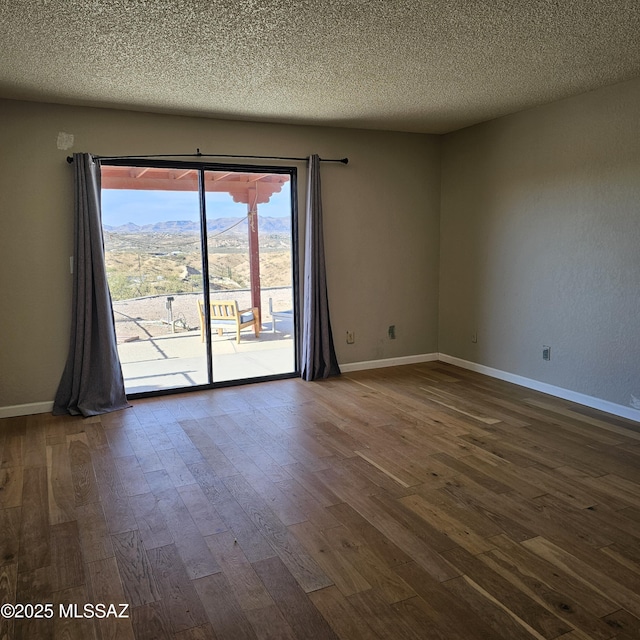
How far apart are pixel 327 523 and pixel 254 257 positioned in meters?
3.11

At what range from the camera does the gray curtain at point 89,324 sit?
4.30m

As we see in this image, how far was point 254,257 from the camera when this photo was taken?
17.1 feet

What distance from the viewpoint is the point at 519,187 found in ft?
16.0

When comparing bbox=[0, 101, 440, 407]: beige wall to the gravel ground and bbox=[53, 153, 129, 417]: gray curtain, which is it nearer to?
bbox=[53, 153, 129, 417]: gray curtain

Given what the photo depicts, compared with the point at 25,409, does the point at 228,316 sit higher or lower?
higher

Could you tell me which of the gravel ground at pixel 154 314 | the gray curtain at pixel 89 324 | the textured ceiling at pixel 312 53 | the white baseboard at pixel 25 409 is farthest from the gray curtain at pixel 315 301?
the white baseboard at pixel 25 409

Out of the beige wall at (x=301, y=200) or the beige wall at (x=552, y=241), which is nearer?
the beige wall at (x=552, y=241)

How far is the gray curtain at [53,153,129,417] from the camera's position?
4.30m

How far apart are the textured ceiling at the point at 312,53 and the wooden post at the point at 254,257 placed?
0.94m

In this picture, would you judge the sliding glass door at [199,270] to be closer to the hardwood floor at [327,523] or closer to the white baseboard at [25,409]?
the white baseboard at [25,409]

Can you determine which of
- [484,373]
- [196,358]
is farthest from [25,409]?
[484,373]

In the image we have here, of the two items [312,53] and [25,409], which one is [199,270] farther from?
[312,53]

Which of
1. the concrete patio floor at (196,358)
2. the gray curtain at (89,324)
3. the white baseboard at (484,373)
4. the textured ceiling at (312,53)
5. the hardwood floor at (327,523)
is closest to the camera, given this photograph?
the hardwood floor at (327,523)

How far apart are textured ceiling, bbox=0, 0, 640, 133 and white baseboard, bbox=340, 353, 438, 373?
8.27ft
